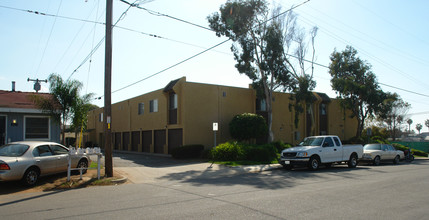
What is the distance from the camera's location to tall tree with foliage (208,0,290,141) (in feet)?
83.0

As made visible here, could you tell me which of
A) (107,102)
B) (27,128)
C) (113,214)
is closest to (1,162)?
(107,102)

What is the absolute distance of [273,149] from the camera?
22.4m

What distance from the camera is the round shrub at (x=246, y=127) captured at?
952 inches

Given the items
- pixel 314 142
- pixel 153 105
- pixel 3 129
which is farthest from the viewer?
pixel 153 105

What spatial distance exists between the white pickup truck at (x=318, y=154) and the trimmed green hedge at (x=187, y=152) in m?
7.77

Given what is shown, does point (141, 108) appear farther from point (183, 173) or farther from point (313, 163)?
point (313, 163)

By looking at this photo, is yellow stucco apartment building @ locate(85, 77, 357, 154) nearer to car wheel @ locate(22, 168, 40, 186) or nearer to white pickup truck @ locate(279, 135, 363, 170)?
white pickup truck @ locate(279, 135, 363, 170)

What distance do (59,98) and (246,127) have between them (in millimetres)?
13258

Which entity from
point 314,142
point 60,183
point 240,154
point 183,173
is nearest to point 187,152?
point 240,154

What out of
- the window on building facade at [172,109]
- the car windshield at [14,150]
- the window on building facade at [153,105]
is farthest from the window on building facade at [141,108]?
the car windshield at [14,150]

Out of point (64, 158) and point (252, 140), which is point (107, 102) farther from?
point (252, 140)

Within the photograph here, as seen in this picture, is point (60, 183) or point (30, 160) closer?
point (30, 160)

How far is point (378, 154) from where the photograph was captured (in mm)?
20625

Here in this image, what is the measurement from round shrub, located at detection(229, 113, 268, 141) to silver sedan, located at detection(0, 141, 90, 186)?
1391cm
